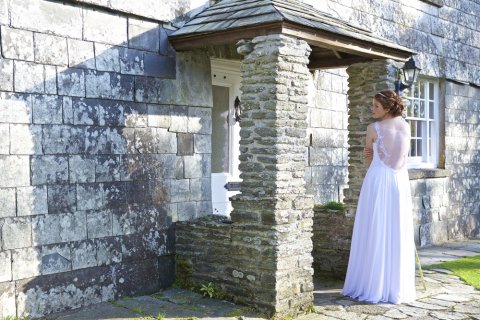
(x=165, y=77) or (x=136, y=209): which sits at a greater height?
(x=165, y=77)

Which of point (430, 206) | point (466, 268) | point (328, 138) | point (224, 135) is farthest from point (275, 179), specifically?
point (430, 206)

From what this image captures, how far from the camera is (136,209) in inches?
238

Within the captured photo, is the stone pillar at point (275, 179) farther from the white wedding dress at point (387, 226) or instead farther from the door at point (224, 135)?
the door at point (224, 135)

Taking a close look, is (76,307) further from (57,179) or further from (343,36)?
(343,36)

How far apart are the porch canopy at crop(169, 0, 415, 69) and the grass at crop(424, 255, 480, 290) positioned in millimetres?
2930

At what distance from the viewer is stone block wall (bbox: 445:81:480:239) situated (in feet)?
36.6

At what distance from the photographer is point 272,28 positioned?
5.46 meters

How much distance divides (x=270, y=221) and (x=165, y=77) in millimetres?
2040

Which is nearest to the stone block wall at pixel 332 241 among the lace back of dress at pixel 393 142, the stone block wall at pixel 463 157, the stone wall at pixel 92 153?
the lace back of dress at pixel 393 142

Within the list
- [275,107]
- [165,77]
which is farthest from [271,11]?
[165,77]

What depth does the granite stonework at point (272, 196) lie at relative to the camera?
5.44 meters

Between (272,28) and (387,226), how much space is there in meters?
2.40

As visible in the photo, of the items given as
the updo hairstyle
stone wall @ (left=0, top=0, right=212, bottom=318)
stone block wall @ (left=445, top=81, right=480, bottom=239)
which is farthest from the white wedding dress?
stone block wall @ (left=445, top=81, right=480, bottom=239)

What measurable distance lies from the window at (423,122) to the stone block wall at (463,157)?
23 centimetres
